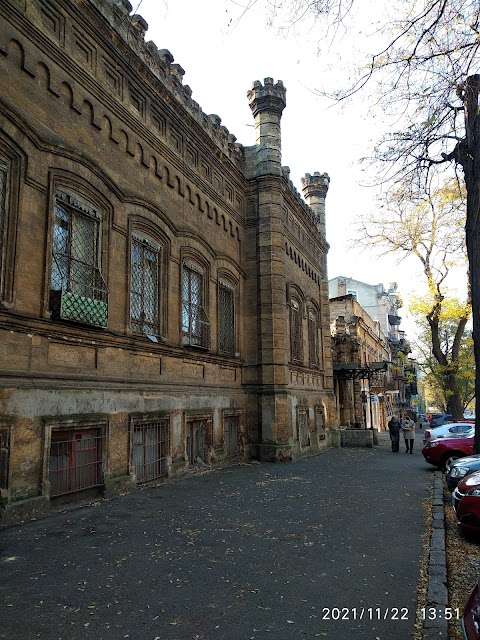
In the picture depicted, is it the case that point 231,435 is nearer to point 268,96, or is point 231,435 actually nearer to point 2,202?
point 2,202

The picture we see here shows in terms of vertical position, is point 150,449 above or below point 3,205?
below

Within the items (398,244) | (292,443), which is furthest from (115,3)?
→ (398,244)

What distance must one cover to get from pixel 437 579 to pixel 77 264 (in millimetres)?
8014

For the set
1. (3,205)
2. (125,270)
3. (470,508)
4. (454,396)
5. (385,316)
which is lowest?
(470,508)

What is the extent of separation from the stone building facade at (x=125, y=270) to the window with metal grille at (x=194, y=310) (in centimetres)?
6

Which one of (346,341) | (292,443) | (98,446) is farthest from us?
(346,341)

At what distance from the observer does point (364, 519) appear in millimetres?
8047

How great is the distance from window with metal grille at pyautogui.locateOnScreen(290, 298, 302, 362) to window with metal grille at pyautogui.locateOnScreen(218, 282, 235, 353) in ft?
11.7

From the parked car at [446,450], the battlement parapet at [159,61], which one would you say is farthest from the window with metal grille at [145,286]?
the parked car at [446,450]

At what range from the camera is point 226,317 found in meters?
16.0

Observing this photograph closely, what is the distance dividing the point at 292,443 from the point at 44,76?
12934mm

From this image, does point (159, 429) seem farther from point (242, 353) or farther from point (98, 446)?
point (242, 353)

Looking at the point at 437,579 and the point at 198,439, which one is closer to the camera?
the point at 437,579

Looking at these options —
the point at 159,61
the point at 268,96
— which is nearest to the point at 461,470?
the point at 159,61
